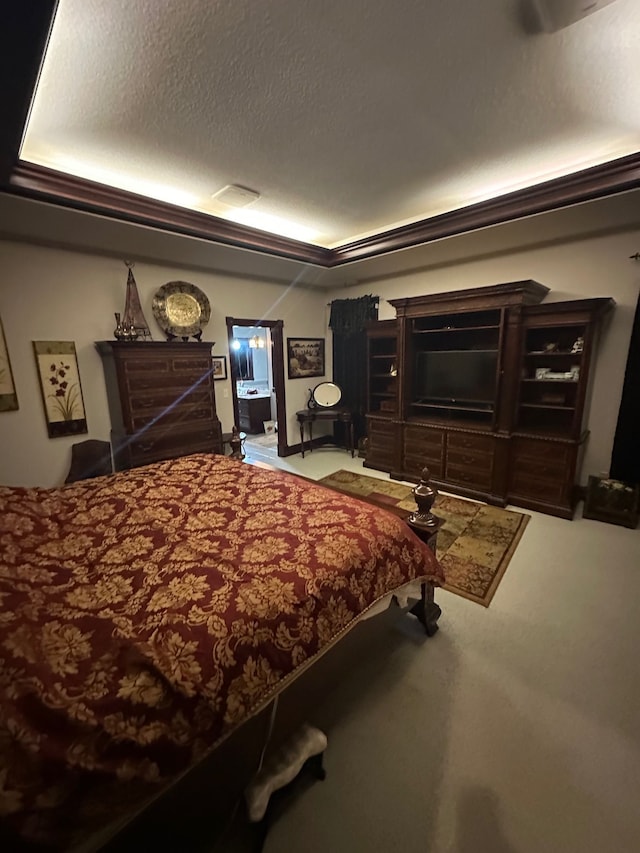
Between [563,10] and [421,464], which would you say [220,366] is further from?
[563,10]

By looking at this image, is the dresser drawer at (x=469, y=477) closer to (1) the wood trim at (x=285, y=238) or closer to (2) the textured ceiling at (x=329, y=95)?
(1) the wood trim at (x=285, y=238)

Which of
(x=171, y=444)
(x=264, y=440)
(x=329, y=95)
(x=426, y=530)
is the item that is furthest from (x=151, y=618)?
(x=264, y=440)

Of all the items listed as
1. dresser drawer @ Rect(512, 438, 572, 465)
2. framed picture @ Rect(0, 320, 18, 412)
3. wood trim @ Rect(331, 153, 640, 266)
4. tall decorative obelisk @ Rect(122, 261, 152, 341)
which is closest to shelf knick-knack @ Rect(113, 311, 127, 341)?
tall decorative obelisk @ Rect(122, 261, 152, 341)

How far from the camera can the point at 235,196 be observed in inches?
115

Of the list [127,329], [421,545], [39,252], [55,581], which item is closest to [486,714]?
[421,545]

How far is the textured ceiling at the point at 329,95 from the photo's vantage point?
1429 mm

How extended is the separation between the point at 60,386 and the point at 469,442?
13.2 ft

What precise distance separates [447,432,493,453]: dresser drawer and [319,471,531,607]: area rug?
1.81 ft

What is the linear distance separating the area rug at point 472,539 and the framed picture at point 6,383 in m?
2.81

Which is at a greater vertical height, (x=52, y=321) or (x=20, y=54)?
(x=20, y=54)

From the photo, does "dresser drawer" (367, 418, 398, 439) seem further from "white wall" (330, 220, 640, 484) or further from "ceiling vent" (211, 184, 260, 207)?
"ceiling vent" (211, 184, 260, 207)

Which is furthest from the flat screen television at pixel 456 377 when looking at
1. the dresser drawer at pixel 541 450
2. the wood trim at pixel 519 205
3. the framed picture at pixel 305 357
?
the framed picture at pixel 305 357

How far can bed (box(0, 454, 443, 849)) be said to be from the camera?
0.77 m

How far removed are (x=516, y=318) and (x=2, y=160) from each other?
152 inches
